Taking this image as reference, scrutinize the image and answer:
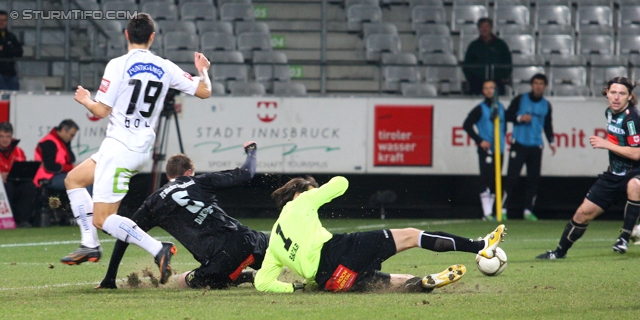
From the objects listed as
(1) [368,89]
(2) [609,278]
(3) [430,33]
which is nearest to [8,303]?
(2) [609,278]

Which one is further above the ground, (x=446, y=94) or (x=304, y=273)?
(x=446, y=94)

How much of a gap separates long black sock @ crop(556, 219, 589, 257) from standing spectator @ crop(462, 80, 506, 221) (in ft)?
17.4

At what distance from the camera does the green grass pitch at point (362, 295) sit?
5606mm

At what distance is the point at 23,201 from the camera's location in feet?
44.9

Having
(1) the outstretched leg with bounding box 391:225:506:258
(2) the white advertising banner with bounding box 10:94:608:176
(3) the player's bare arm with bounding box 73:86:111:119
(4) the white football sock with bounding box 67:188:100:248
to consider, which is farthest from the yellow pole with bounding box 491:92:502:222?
(3) the player's bare arm with bounding box 73:86:111:119

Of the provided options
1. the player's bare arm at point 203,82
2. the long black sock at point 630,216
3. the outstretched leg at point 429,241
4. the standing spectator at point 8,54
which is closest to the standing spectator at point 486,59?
the long black sock at point 630,216

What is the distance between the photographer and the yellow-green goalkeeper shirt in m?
6.38

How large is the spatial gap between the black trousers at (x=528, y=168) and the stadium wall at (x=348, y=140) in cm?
29

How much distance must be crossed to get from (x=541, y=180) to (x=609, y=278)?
8.33 meters

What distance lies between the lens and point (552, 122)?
48.9 feet

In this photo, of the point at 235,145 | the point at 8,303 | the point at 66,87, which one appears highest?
the point at 66,87

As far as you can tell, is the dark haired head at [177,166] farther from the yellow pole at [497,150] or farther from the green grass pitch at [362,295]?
the yellow pole at [497,150]

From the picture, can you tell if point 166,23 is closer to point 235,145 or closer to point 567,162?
point 235,145

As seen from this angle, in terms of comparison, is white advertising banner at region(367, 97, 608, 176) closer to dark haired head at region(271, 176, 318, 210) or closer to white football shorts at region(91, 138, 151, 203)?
dark haired head at region(271, 176, 318, 210)
